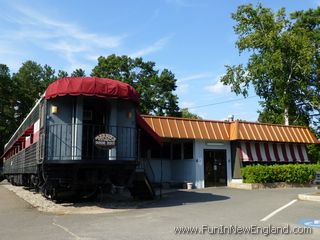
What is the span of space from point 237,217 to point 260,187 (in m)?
12.6

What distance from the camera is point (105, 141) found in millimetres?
13594

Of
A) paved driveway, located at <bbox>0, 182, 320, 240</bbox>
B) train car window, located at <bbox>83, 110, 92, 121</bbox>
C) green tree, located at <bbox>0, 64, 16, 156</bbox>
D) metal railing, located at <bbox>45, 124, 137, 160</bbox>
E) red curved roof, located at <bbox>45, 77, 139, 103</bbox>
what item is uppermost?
green tree, located at <bbox>0, 64, 16, 156</bbox>

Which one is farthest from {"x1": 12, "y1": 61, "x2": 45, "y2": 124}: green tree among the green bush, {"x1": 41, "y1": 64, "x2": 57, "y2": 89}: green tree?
the green bush

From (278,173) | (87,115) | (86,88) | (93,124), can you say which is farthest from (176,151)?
(86,88)

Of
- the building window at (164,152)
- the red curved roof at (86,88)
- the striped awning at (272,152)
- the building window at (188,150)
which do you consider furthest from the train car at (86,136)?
the striped awning at (272,152)

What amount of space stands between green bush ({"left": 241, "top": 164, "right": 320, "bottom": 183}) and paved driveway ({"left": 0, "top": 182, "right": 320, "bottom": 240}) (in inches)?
350

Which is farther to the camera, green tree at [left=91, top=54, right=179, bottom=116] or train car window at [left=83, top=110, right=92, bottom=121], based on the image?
green tree at [left=91, top=54, right=179, bottom=116]

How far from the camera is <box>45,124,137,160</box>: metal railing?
13.8m

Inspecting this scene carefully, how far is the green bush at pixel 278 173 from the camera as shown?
939 inches

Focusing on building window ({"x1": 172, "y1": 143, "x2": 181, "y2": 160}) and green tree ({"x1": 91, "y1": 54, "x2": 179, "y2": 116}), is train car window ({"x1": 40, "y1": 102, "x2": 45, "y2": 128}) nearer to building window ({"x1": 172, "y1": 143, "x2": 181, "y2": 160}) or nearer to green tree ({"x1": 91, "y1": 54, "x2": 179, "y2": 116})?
building window ({"x1": 172, "y1": 143, "x2": 181, "y2": 160})

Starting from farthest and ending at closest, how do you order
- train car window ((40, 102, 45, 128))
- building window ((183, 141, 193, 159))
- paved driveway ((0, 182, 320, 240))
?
building window ((183, 141, 193, 159)), train car window ((40, 102, 45, 128)), paved driveway ((0, 182, 320, 240))

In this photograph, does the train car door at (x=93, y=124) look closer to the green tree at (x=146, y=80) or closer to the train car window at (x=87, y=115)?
the train car window at (x=87, y=115)

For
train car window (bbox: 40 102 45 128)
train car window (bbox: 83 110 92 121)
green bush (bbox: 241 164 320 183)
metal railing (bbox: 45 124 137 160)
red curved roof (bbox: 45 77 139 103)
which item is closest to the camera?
red curved roof (bbox: 45 77 139 103)

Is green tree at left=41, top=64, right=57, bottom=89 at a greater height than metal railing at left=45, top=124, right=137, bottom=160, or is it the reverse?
green tree at left=41, top=64, right=57, bottom=89
